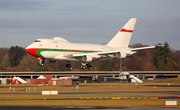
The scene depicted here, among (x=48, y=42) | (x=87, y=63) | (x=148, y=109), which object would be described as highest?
(x=48, y=42)

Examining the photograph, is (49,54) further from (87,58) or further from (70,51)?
(87,58)

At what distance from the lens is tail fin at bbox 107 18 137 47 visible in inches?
3435

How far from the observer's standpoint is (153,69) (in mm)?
176625

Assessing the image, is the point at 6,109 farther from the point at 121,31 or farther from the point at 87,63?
the point at 121,31

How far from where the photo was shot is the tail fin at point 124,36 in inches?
3435

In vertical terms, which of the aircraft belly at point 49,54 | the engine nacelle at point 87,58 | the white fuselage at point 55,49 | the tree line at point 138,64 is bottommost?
the engine nacelle at point 87,58

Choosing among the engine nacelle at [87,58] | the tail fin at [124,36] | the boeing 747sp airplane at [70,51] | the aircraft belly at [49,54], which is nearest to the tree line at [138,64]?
the tail fin at [124,36]

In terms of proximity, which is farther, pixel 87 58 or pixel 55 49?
pixel 87 58

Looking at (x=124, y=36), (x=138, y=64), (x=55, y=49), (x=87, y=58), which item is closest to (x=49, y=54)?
(x=55, y=49)

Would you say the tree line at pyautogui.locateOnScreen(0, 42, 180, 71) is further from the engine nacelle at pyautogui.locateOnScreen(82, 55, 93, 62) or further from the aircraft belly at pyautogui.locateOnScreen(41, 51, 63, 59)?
the aircraft belly at pyautogui.locateOnScreen(41, 51, 63, 59)

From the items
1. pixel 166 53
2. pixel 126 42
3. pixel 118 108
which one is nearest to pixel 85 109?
pixel 118 108

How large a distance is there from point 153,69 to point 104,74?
3287 cm

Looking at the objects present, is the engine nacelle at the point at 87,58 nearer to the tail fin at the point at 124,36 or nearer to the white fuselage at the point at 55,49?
the white fuselage at the point at 55,49

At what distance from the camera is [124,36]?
88188 mm
